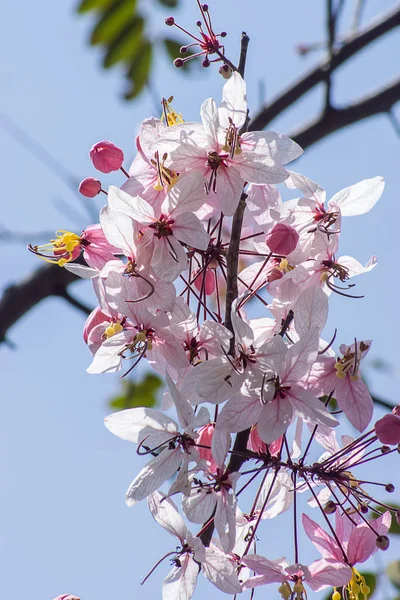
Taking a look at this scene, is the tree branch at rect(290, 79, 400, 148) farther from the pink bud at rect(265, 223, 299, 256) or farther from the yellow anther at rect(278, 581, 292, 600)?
the yellow anther at rect(278, 581, 292, 600)

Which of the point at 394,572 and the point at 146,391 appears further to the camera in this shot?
the point at 146,391

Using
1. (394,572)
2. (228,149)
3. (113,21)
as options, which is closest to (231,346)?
(228,149)

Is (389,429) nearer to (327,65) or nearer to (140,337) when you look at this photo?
(140,337)

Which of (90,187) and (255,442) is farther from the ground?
(90,187)

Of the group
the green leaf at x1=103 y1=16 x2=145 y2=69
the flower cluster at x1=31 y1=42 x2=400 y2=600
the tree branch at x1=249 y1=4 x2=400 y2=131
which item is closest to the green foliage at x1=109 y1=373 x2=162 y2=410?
the tree branch at x1=249 y1=4 x2=400 y2=131

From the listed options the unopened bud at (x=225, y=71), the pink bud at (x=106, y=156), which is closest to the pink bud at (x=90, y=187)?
the pink bud at (x=106, y=156)

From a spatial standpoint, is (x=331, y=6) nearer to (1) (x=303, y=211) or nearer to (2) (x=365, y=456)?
(1) (x=303, y=211)
